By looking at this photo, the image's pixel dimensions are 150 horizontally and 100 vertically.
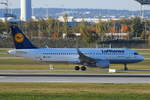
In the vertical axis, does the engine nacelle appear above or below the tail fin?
below

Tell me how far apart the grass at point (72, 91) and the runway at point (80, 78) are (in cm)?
367

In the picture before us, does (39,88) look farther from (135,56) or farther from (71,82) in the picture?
(135,56)

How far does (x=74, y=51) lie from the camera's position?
70.8 metres

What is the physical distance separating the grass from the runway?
367 cm

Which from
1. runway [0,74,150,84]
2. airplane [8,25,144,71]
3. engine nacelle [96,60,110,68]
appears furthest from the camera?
airplane [8,25,144,71]

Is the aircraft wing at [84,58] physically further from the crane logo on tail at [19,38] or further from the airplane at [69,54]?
the crane logo on tail at [19,38]

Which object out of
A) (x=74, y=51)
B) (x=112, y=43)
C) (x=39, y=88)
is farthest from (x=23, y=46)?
(x=112, y=43)

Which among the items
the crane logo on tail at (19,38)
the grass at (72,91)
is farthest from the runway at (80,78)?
the crane logo on tail at (19,38)

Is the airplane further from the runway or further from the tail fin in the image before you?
the runway

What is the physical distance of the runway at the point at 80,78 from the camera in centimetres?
5247

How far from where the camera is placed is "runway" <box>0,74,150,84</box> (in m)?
52.5

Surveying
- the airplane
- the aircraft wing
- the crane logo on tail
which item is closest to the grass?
the aircraft wing

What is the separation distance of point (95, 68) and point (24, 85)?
80.0 feet

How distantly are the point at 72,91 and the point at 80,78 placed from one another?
38.6 ft
